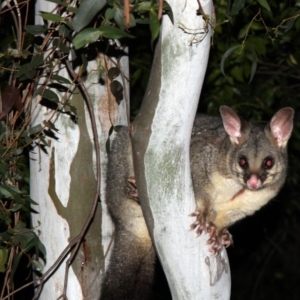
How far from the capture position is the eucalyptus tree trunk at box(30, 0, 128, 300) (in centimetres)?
360

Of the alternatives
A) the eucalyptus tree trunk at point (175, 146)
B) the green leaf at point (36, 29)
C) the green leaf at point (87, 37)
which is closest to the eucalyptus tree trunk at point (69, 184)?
the green leaf at point (36, 29)

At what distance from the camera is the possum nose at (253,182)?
12.8 feet

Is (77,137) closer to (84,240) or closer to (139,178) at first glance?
(84,240)

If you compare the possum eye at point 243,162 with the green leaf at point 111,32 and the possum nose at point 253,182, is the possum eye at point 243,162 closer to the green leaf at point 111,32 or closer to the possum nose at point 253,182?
the possum nose at point 253,182

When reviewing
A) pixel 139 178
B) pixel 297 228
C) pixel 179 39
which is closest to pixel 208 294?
pixel 139 178

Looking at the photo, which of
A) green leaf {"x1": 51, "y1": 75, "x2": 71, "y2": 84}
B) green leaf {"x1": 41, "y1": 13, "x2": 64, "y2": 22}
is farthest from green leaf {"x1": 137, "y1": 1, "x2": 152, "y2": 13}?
green leaf {"x1": 51, "y1": 75, "x2": 71, "y2": 84}

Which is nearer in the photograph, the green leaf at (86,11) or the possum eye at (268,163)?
the green leaf at (86,11)

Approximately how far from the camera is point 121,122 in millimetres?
3824

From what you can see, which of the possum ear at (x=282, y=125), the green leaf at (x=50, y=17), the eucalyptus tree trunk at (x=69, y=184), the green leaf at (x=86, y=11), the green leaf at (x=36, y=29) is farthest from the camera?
the possum ear at (x=282, y=125)

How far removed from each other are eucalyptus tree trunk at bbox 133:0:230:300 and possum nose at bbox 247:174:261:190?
0.80 m

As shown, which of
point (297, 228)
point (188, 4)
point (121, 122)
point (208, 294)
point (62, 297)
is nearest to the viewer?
point (188, 4)

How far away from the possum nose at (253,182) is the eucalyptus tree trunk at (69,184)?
31.5 inches

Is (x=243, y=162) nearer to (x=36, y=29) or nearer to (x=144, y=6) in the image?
(x=36, y=29)

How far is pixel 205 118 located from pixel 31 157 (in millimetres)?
1161
